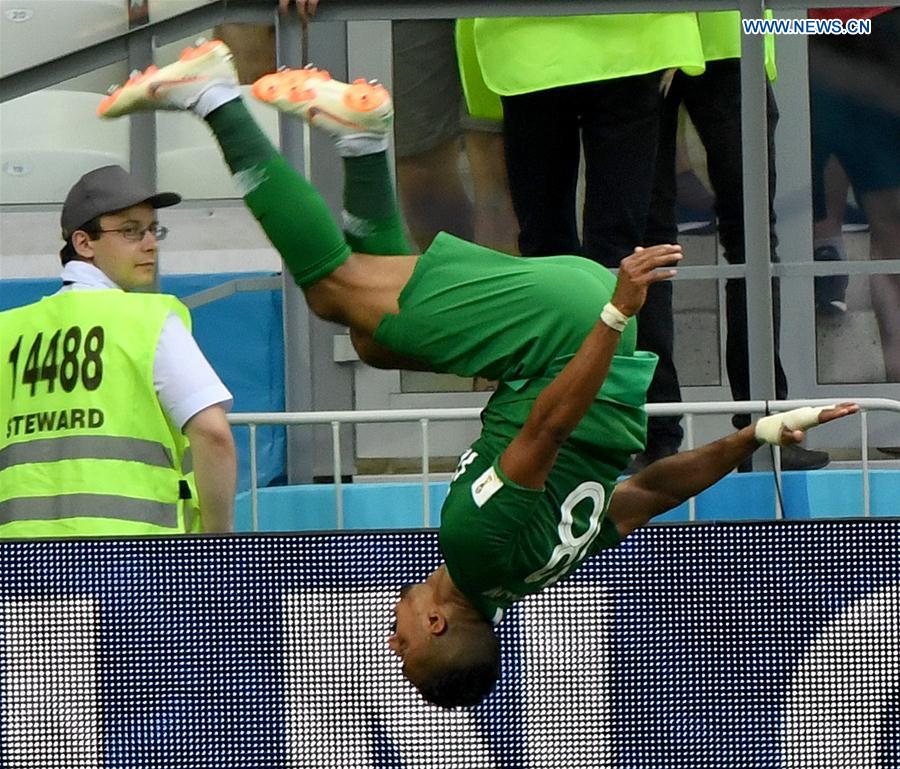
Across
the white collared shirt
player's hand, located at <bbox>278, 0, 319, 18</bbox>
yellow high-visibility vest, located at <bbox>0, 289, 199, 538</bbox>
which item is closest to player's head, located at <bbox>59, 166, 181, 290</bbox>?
yellow high-visibility vest, located at <bbox>0, 289, 199, 538</bbox>

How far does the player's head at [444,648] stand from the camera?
14.6 ft

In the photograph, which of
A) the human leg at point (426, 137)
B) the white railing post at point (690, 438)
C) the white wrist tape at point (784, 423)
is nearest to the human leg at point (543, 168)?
the white railing post at point (690, 438)

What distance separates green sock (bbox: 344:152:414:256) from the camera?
4.55m

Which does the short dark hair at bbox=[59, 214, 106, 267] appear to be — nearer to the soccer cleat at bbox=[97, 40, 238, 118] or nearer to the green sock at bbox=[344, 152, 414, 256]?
the soccer cleat at bbox=[97, 40, 238, 118]

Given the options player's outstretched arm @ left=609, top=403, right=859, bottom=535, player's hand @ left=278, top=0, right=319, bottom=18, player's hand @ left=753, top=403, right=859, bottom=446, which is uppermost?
player's hand @ left=278, top=0, right=319, bottom=18

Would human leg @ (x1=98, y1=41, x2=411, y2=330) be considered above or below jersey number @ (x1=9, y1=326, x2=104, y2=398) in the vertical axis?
above

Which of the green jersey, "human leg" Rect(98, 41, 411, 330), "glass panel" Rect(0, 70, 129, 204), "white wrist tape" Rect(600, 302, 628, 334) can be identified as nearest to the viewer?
"white wrist tape" Rect(600, 302, 628, 334)

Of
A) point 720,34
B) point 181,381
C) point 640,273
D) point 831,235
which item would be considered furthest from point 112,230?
point 831,235

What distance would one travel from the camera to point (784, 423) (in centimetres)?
473

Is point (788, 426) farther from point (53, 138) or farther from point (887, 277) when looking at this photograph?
point (53, 138)

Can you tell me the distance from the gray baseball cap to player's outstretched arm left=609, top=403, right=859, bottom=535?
1569mm

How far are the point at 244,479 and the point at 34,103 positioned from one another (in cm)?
175

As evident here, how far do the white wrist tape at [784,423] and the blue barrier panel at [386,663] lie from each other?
257 mm

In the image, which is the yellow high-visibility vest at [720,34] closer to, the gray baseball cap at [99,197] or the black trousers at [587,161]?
the black trousers at [587,161]
